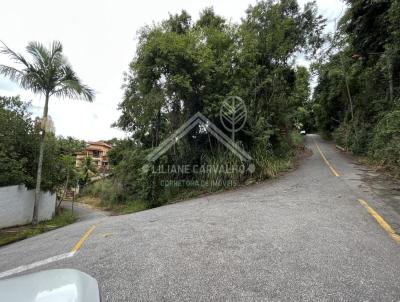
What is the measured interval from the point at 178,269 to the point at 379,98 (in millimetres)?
17894

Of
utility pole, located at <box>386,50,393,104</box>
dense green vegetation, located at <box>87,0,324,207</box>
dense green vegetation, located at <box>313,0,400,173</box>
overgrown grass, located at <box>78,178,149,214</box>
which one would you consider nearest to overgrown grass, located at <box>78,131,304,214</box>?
dense green vegetation, located at <box>87,0,324,207</box>

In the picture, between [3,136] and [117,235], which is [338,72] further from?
[3,136]

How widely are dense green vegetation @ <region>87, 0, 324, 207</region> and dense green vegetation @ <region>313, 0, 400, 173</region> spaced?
8.29ft

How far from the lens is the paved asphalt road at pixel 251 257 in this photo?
2441mm

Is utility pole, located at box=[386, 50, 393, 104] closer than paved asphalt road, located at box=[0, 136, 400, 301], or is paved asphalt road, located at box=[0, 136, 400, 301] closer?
paved asphalt road, located at box=[0, 136, 400, 301]

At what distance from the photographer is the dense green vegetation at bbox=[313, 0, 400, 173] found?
1034 centimetres

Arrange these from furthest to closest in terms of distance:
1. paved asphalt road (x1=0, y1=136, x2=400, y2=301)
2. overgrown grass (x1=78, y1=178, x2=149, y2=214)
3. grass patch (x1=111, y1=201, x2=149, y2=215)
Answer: overgrown grass (x1=78, y1=178, x2=149, y2=214) < grass patch (x1=111, y1=201, x2=149, y2=215) < paved asphalt road (x1=0, y1=136, x2=400, y2=301)

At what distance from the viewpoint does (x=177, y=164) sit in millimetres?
11789

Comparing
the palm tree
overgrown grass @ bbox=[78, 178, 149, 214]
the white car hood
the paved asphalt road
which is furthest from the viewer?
overgrown grass @ bbox=[78, 178, 149, 214]

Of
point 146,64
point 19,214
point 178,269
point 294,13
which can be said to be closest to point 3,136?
point 19,214

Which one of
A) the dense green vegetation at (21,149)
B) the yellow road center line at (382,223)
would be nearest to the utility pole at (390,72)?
the yellow road center line at (382,223)

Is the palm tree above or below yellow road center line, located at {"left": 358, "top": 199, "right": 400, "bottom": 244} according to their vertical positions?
above

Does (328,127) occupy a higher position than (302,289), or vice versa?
(328,127)

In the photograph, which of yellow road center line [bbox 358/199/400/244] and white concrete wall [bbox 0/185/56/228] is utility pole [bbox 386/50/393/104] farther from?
white concrete wall [bbox 0/185/56/228]
